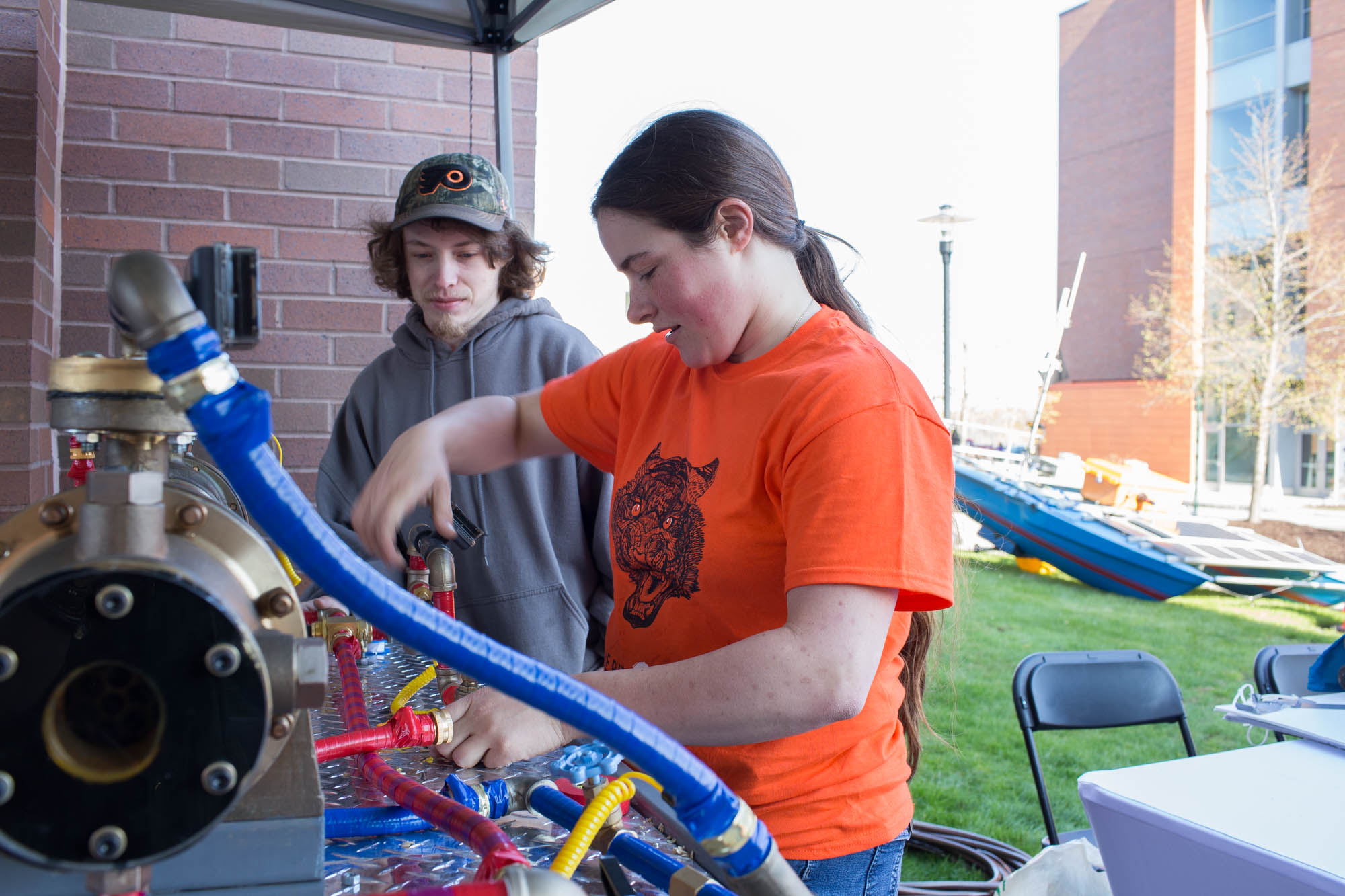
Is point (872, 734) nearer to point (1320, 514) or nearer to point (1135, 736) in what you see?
point (1135, 736)

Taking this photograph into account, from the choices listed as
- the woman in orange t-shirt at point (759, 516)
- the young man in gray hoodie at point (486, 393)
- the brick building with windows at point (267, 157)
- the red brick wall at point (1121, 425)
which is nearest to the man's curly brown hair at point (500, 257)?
the young man in gray hoodie at point (486, 393)

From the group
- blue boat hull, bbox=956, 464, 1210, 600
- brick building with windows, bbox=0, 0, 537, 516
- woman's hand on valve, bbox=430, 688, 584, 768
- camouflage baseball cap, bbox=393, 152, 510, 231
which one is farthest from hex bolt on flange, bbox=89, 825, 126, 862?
blue boat hull, bbox=956, 464, 1210, 600

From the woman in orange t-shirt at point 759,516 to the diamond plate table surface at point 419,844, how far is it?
0.28ft

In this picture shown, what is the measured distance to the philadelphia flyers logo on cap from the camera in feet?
7.65

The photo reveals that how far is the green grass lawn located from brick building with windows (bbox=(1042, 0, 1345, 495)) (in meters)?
8.43

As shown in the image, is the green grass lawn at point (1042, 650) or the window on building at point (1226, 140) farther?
the window on building at point (1226, 140)

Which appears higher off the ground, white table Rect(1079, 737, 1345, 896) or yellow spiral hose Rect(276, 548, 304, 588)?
yellow spiral hose Rect(276, 548, 304, 588)

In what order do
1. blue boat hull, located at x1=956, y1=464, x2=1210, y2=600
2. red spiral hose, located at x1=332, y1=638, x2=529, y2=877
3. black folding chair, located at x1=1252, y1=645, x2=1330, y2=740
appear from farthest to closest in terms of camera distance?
blue boat hull, located at x1=956, y1=464, x2=1210, y2=600 → black folding chair, located at x1=1252, y1=645, x2=1330, y2=740 → red spiral hose, located at x1=332, y1=638, x2=529, y2=877

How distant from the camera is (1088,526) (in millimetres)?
9789

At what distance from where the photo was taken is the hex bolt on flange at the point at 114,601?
1.66 feet

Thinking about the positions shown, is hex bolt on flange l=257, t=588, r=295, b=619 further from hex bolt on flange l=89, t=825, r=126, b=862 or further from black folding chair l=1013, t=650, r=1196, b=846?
black folding chair l=1013, t=650, r=1196, b=846

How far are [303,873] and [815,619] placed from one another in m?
0.55

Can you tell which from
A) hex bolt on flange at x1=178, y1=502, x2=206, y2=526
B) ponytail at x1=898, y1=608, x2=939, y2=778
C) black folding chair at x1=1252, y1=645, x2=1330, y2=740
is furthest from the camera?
black folding chair at x1=1252, y1=645, x2=1330, y2=740

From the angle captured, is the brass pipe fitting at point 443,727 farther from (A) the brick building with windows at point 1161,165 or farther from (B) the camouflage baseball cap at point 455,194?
(A) the brick building with windows at point 1161,165
